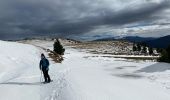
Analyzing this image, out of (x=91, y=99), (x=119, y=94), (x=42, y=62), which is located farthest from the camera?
(x=42, y=62)

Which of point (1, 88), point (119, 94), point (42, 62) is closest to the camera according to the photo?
point (119, 94)

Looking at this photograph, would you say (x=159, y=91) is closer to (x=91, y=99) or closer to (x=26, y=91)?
(x=91, y=99)

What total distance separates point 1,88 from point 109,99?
8217 millimetres

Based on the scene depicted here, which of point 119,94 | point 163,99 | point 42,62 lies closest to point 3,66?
point 42,62

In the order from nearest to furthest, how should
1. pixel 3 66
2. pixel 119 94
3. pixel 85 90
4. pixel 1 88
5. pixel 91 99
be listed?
1. pixel 91 99
2. pixel 119 94
3. pixel 85 90
4. pixel 1 88
5. pixel 3 66

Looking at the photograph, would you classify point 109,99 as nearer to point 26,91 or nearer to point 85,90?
point 85,90

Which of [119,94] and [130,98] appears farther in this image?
[119,94]

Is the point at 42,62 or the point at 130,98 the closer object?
the point at 130,98

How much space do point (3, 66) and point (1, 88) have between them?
17751mm

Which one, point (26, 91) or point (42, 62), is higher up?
point (42, 62)

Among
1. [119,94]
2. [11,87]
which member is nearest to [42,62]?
[11,87]

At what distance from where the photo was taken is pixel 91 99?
14.4 meters

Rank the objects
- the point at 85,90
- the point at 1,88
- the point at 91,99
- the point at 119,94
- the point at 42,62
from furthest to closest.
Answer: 1. the point at 42,62
2. the point at 1,88
3. the point at 85,90
4. the point at 119,94
5. the point at 91,99

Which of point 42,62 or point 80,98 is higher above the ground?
point 42,62
